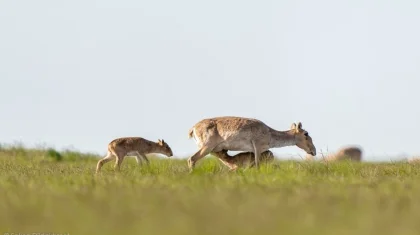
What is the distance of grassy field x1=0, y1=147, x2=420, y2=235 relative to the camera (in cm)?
739

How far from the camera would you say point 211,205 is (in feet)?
28.7

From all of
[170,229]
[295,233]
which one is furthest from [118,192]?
[295,233]

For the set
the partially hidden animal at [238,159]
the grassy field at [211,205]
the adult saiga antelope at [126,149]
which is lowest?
the grassy field at [211,205]

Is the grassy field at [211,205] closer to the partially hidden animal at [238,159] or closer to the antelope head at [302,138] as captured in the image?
the partially hidden animal at [238,159]

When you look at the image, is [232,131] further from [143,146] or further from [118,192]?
[118,192]

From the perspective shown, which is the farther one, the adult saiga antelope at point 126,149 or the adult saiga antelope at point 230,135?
the adult saiga antelope at point 126,149

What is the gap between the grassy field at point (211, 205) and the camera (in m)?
7.39

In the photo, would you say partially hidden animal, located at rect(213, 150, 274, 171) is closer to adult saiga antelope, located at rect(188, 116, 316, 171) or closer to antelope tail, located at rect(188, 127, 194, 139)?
adult saiga antelope, located at rect(188, 116, 316, 171)

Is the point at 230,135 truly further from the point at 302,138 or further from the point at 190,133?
the point at 302,138

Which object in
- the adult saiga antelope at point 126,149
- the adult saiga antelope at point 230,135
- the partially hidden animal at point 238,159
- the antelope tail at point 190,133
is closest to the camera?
the adult saiga antelope at point 230,135

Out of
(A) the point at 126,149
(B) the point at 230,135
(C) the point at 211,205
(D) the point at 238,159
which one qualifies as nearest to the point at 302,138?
(D) the point at 238,159

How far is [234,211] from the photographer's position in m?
8.30

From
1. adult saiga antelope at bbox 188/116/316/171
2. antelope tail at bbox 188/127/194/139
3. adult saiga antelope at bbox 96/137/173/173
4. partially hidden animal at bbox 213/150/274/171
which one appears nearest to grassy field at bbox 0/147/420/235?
adult saiga antelope at bbox 188/116/316/171

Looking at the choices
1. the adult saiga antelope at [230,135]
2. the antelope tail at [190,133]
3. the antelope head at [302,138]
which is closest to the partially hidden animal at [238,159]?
the adult saiga antelope at [230,135]
